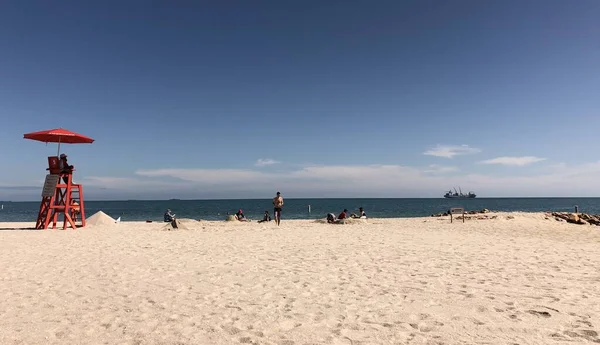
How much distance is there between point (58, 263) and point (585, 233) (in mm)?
21049

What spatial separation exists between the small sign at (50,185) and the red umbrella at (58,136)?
1774mm

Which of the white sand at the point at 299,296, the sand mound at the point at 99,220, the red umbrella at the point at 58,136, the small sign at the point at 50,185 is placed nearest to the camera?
the white sand at the point at 299,296

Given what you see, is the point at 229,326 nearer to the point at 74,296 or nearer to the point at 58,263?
the point at 74,296

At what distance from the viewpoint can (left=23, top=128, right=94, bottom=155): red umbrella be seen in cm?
1636

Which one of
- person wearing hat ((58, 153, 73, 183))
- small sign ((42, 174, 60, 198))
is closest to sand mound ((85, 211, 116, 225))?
small sign ((42, 174, 60, 198))

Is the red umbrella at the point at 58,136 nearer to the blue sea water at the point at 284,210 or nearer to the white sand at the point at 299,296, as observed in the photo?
the white sand at the point at 299,296

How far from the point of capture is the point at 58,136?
1684cm

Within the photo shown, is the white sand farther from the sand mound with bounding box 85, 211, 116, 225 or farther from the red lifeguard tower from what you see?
the sand mound with bounding box 85, 211, 116, 225

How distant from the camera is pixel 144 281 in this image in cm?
701

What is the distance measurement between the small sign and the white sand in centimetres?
704

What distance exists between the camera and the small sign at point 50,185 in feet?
55.6

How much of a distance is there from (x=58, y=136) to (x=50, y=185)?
2.46m

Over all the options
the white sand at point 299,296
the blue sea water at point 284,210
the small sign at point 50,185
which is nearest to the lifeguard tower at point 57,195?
the small sign at point 50,185

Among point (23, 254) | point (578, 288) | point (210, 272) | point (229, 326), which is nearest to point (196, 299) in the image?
point (229, 326)
